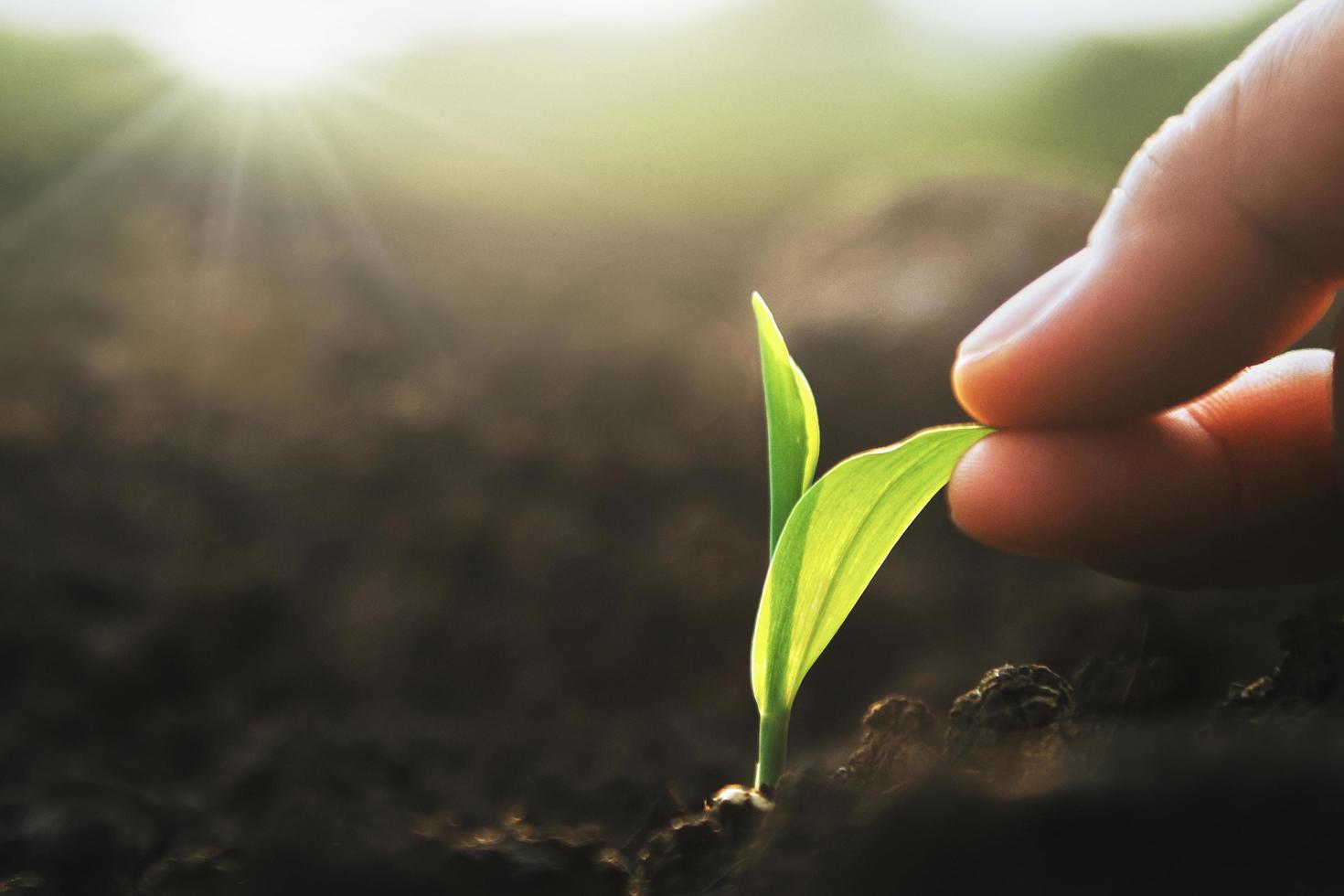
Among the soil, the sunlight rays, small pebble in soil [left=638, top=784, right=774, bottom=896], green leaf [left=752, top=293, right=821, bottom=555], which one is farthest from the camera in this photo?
the sunlight rays

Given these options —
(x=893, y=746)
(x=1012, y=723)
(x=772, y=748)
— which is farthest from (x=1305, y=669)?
(x=772, y=748)

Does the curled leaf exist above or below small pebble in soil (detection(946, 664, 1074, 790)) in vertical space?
above

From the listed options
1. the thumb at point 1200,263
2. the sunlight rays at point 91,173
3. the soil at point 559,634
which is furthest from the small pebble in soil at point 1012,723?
the sunlight rays at point 91,173

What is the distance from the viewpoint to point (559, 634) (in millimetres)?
1569

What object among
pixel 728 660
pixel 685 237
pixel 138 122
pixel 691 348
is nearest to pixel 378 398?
pixel 691 348

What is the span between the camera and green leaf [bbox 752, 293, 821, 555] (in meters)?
0.76

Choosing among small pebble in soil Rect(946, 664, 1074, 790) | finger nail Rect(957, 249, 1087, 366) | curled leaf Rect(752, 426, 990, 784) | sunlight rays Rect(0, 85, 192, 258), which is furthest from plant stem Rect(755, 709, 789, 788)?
sunlight rays Rect(0, 85, 192, 258)

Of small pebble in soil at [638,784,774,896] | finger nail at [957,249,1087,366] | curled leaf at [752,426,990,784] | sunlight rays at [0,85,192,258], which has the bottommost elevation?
small pebble in soil at [638,784,774,896]

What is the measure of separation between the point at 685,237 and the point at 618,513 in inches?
88.7

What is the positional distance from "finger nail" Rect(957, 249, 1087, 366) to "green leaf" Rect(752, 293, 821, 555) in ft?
0.68

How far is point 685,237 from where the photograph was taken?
3848 mm

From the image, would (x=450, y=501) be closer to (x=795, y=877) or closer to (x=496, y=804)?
(x=496, y=804)

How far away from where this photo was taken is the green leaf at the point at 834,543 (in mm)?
743

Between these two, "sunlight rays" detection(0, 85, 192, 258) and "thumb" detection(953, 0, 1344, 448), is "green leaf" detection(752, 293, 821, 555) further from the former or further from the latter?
"sunlight rays" detection(0, 85, 192, 258)
